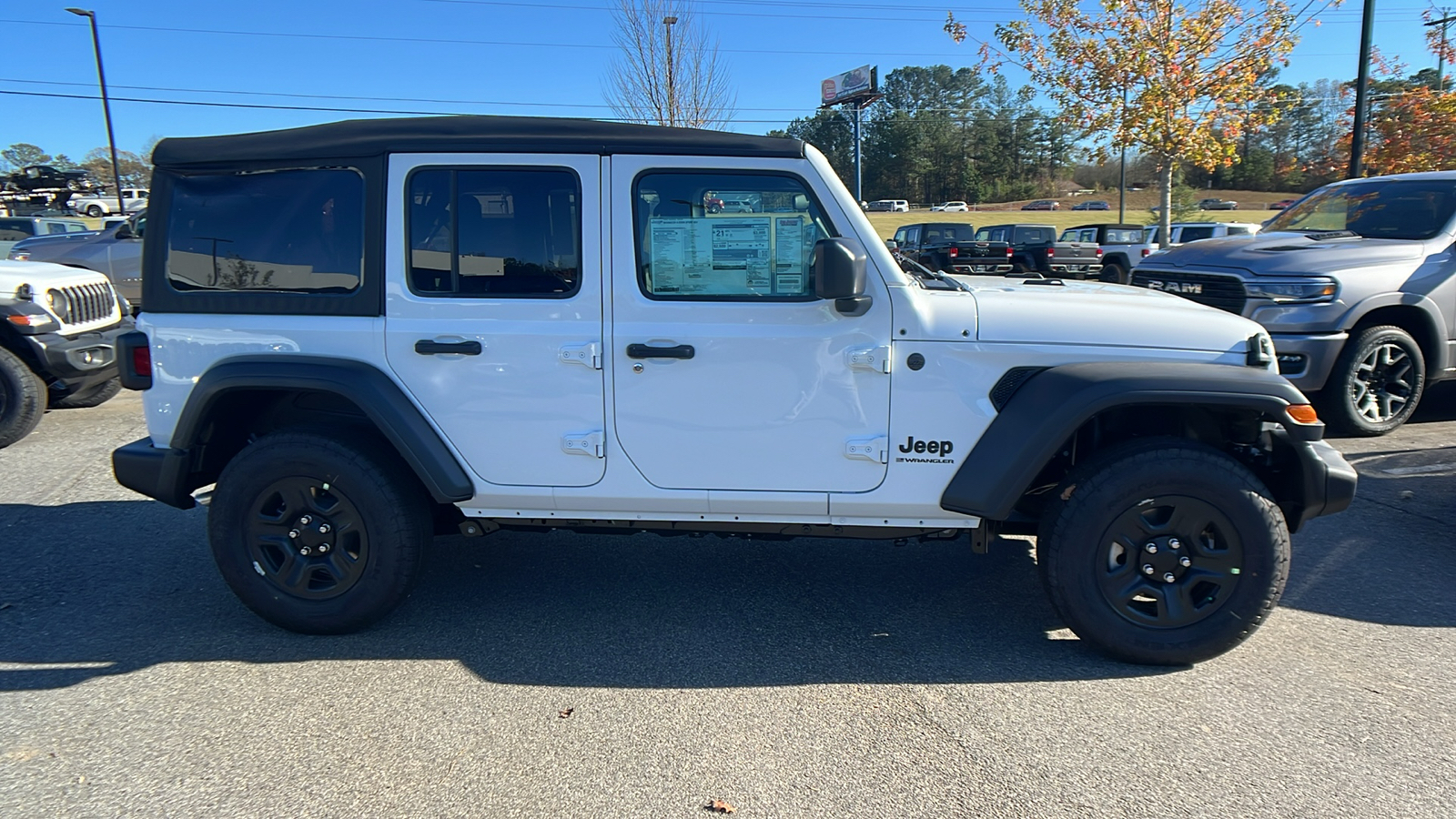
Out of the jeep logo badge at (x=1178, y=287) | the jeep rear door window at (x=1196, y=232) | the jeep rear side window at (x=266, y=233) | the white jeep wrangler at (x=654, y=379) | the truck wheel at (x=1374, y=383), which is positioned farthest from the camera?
the jeep rear door window at (x=1196, y=232)

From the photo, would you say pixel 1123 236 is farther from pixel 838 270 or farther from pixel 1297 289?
pixel 838 270

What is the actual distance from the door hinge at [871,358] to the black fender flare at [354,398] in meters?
1.58

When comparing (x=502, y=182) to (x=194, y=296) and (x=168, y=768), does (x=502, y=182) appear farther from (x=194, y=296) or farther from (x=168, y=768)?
(x=168, y=768)

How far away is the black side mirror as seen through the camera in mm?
3188

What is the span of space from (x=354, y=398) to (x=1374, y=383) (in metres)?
7.12

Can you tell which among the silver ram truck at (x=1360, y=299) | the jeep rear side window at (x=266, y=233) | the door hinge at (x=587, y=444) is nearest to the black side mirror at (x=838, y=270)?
the door hinge at (x=587, y=444)

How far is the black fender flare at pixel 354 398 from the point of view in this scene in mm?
3455

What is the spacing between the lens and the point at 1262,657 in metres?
3.51

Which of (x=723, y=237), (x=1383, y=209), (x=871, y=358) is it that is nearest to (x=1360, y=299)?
(x=1383, y=209)

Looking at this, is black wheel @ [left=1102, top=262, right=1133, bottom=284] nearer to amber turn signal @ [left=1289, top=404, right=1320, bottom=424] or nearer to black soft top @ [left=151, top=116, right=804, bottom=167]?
amber turn signal @ [left=1289, top=404, right=1320, bottom=424]

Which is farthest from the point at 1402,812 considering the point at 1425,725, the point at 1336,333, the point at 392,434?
the point at 1336,333

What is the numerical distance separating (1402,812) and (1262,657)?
98 centimetres

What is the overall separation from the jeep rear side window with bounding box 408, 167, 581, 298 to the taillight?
3.94ft

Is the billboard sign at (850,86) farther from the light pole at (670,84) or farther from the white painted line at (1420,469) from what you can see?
the white painted line at (1420,469)
